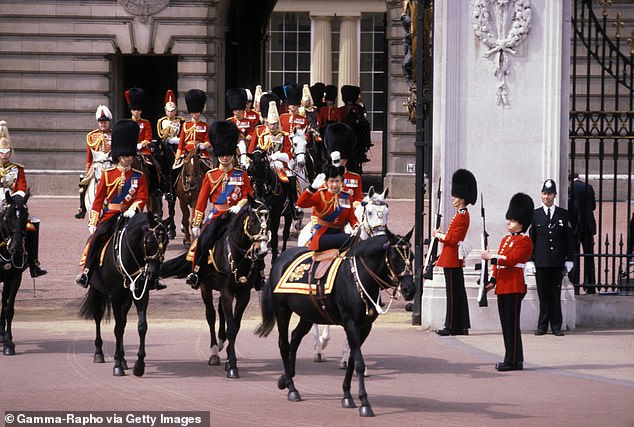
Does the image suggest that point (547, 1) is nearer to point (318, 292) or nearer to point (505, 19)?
point (505, 19)

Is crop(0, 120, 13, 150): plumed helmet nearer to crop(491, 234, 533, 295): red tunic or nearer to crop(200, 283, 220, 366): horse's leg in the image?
crop(200, 283, 220, 366): horse's leg

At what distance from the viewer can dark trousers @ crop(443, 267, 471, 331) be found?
47.1ft

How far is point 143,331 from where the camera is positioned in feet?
40.5

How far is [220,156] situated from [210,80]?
58.6 feet

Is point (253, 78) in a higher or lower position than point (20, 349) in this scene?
higher

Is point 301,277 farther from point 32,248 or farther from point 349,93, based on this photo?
point 349,93

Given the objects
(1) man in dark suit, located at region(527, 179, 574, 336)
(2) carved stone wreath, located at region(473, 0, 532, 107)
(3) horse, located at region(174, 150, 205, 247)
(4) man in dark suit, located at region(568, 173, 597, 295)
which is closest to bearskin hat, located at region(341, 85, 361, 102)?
(3) horse, located at region(174, 150, 205, 247)

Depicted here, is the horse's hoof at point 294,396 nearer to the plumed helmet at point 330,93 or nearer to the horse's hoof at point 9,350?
the horse's hoof at point 9,350

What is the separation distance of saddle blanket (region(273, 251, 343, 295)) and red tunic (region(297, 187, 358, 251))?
0.73 metres

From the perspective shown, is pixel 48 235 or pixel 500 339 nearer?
pixel 500 339

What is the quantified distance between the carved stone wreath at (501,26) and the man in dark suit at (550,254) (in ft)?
4.66

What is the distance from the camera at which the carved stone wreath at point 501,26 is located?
15062 mm

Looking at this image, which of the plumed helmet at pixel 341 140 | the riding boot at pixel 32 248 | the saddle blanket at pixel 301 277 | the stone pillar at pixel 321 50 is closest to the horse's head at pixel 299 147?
the riding boot at pixel 32 248

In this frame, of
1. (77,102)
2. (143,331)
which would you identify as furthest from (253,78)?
(143,331)
